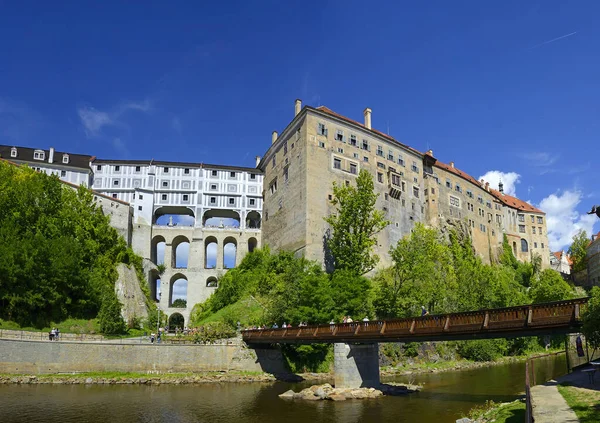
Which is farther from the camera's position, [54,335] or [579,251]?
[579,251]

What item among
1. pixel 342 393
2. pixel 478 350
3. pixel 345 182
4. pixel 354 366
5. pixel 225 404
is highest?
pixel 345 182

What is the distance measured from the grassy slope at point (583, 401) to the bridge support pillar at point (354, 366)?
14.3 metres

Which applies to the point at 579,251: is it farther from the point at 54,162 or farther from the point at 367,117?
the point at 54,162

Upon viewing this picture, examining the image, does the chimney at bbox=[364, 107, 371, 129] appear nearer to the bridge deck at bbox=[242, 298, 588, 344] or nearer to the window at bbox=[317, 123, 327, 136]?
the window at bbox=[317, 123, 327, 136]

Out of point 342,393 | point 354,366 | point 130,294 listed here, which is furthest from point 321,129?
point 342,393

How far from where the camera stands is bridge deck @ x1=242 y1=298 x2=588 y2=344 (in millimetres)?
19656

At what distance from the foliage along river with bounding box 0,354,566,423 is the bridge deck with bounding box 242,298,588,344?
375 centimetres

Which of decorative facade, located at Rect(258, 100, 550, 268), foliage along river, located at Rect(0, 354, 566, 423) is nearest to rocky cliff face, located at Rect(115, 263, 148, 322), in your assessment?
decorative facade, located at Rect(258, 100, 550, 268)

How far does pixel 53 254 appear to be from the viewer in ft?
143

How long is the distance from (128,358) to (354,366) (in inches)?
712

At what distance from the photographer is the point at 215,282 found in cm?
7169

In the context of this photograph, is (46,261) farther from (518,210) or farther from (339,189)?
(518,210)

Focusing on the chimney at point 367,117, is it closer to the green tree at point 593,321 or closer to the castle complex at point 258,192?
the castle complex at point 258,192

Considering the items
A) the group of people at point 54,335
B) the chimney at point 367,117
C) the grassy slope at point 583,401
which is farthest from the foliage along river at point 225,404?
the chimney at point 367,117
